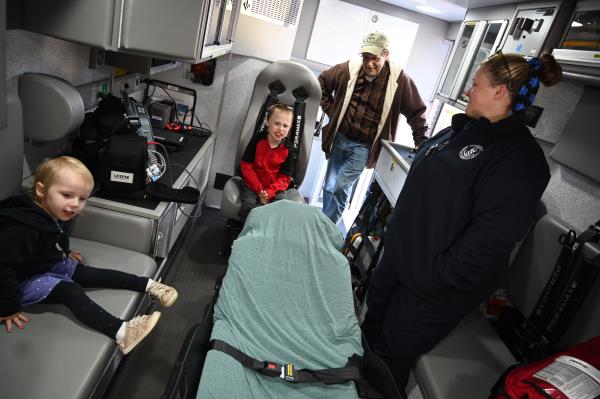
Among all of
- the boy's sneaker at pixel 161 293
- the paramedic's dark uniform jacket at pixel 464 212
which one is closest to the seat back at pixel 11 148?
the boy's sneaker at pixel 161 293

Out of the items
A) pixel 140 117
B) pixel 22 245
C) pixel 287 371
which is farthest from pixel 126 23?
pixel 287 371

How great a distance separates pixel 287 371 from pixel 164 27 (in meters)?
1.23

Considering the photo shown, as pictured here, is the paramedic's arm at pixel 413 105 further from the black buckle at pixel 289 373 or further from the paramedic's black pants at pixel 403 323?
the black buckle at pixel 289 373

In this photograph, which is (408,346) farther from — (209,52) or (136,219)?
(209,52)

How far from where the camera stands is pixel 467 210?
1.30m

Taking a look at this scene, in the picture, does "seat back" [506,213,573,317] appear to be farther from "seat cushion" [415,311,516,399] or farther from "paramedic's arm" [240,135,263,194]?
"paramedic's arm" [240,135,263,194]

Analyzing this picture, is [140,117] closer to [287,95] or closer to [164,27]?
[164,27]

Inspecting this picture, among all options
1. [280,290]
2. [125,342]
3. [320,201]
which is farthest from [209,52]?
[320,201]

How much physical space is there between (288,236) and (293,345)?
43cm

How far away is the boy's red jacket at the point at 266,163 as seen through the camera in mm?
2430

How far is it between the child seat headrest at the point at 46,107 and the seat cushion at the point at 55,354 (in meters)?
0.58

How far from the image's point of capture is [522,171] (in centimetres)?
121

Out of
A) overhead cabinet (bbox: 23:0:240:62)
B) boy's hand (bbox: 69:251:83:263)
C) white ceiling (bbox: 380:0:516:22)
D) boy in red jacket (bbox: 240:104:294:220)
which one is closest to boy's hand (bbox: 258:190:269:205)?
boy in red jacket (bbox: 240:104:294:220)

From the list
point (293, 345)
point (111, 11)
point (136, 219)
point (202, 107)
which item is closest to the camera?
point (111, 11)
